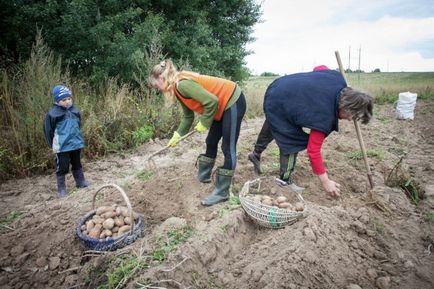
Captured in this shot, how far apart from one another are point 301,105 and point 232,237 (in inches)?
55.8

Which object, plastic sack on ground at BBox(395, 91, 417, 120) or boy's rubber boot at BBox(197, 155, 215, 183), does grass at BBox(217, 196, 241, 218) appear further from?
plastic sack on ground at BBox(395, 91, 417, 120)

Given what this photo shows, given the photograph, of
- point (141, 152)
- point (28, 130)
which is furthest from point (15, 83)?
point (141, 152)

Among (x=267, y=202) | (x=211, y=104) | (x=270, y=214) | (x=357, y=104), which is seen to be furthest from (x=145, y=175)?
(x=357, y=104)

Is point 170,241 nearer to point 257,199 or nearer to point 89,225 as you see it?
point 89,225

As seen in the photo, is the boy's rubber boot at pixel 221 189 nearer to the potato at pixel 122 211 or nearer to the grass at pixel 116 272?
the potato at pixel 122 211

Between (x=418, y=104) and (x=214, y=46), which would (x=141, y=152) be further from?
(x=418, y=104)

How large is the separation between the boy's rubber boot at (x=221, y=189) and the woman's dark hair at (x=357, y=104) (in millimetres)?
1339

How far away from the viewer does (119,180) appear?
4.49m

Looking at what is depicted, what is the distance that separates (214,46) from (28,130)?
6.88 metres

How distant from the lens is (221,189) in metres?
3.48

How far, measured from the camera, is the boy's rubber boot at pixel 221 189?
3.44 m

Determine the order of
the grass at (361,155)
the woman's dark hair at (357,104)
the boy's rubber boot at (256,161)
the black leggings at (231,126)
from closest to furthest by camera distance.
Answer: the woman's dark hair at (357,104), the black leggings at (231,126), the boy's rubber boot at (256,161), the grass at (361,155)

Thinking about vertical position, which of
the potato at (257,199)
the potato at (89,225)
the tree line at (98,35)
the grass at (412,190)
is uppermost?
the tree line at (98,35)

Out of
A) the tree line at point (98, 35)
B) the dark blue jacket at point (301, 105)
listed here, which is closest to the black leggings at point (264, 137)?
the dark blue jacket at point (301, 105)
